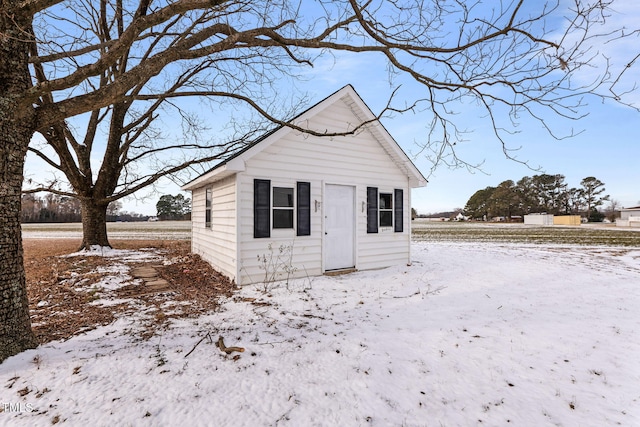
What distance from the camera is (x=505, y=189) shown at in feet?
191

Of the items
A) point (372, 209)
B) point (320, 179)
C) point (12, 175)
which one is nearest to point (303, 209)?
point (320, 179)

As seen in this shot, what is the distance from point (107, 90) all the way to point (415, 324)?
5195 mm

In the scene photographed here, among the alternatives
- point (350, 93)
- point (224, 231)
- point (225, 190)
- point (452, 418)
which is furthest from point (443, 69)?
point (224, 231)

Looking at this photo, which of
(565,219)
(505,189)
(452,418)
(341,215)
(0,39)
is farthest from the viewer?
(505,189)

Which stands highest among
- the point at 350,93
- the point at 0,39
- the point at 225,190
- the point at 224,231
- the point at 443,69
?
the point at 350,93

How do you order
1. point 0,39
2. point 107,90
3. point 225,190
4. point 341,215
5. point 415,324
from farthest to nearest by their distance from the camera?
point 341,215
point 225,190
point 415,324
point 107,90
point 0,39

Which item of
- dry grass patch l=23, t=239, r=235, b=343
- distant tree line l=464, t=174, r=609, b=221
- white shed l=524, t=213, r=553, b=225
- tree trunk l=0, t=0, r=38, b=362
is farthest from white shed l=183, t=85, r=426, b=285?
distant tree line l=464, t=174, r=609, b=221

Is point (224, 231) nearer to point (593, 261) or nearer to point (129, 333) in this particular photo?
point (129, 333)

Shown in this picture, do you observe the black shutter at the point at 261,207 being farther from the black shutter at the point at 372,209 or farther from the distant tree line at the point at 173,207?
the distant tree line at the point at 173,207

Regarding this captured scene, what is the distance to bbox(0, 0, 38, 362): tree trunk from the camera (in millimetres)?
3150

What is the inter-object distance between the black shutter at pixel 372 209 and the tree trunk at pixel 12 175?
23.3ft

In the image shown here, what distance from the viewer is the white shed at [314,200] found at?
22.4 feet

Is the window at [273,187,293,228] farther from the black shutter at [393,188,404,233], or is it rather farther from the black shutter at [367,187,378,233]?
the black shutter at [393,188,404,233]

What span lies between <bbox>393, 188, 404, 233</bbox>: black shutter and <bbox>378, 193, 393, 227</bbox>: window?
0.41 feet
